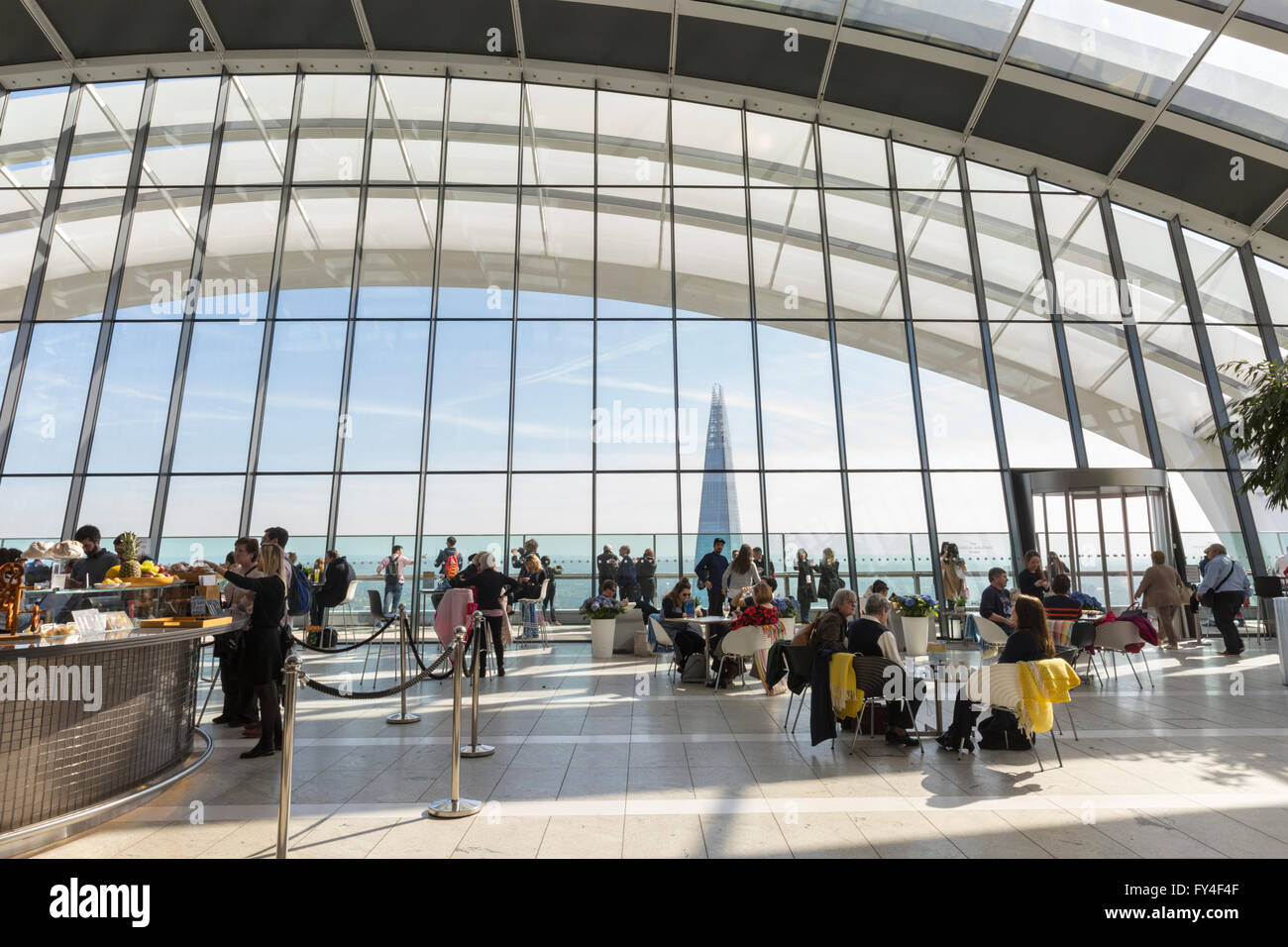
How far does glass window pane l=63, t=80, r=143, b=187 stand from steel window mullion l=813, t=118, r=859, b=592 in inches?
507

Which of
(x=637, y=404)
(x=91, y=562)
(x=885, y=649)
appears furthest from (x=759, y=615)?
(x=91, y=562)

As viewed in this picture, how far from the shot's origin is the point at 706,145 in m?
15.3

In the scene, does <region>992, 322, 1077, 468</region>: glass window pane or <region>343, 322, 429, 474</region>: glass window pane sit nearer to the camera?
<region>343, 322, 429, 474</region>: glass window pane

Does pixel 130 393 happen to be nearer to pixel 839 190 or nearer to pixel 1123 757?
pixel 839 190

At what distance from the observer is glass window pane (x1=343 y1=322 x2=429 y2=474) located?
13.2 meters

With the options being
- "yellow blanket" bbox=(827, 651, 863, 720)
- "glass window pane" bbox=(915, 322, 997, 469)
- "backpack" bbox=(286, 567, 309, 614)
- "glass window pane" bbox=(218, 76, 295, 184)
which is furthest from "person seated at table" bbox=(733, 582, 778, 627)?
"glass window pane" bbox=(218, 76, 295, 184)

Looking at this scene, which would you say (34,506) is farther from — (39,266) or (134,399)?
(39,266)

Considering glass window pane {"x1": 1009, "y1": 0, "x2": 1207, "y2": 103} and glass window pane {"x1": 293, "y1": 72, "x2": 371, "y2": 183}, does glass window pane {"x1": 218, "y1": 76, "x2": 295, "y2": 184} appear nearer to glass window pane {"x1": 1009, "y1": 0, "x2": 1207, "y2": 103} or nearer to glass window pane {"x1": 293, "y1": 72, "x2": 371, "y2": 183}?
glass window pane {"x1": 293, "y1": 72, "x2": 371, "y2": 183}

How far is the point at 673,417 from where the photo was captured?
13.7m

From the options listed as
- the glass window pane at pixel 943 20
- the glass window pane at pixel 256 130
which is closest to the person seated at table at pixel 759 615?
the glass window pane at pixel 943 20

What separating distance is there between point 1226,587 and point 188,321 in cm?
1702

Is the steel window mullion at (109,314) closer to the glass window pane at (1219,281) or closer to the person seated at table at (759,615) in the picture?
the person seated at table at (759,615)

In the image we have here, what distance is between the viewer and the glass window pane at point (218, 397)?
1292cm
